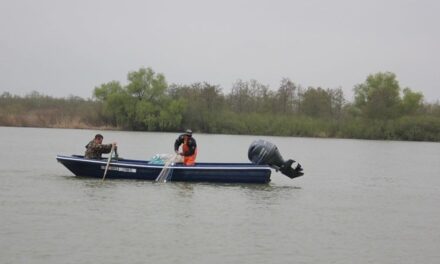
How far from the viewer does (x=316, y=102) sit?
287ft

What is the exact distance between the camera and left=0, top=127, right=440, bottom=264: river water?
536 inches

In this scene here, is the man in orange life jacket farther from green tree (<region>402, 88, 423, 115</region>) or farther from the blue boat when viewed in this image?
green tree (<region>402, 88, 423, 115</region>)

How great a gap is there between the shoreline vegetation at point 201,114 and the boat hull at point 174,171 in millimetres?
55164

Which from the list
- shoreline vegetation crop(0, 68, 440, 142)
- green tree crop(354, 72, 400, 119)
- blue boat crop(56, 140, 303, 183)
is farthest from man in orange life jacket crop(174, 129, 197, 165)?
green tree crop(354, 72, 400, 119)

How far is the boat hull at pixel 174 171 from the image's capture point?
23969 millimetres

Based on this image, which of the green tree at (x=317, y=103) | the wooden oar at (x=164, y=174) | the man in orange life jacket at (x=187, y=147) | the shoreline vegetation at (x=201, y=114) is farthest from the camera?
the green tree at (x=317, y=103)

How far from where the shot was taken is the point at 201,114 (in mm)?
81750

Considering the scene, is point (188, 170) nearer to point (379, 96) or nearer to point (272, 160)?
point (272, 160)

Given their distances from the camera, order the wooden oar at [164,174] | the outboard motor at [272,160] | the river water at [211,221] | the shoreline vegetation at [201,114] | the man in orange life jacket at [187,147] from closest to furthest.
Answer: the river water at [211,221]
the wooden oar at [164,174]
the man in orange life jacket at [187,147]
the outboard motor at [272,160]
the shoreline vegetation at [201,114]

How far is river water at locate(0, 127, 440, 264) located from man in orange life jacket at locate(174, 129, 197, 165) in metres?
0.95

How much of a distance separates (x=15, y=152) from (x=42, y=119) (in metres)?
42.9

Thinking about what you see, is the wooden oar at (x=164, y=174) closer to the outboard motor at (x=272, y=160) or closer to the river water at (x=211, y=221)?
the river water at (x=211, y=221)

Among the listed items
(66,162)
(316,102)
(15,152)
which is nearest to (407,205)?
(66,162)

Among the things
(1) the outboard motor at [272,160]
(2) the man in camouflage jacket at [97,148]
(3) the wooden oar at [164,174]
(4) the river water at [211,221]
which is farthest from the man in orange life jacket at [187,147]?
(2) the man in camouflage jacket at [97,148]
